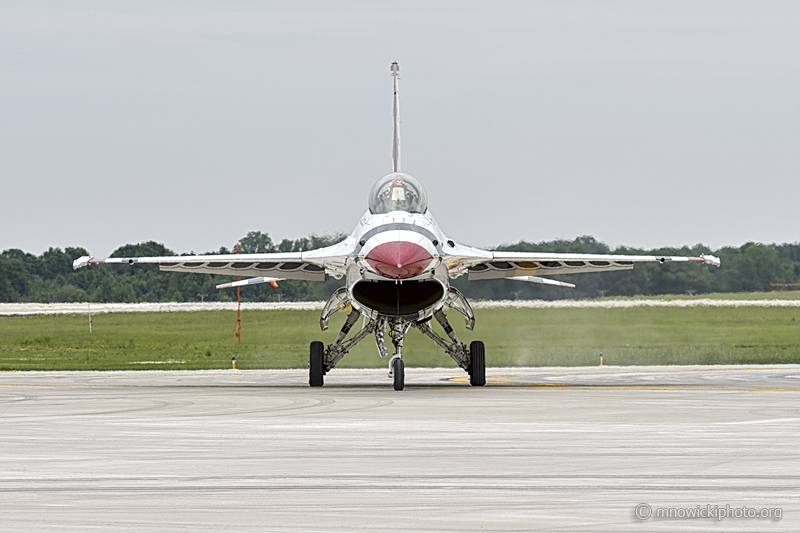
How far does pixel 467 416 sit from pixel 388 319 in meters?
6.33

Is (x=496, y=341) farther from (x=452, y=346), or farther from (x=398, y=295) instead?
(x=398, y=295)

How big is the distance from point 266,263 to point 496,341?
13.1m

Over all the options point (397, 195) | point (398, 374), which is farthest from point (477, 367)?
point (397, 195)

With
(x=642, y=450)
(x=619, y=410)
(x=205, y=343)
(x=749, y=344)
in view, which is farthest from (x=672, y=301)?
(x=642, y=450)

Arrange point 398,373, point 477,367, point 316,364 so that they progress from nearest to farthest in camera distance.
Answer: point 398,373, point 316,364, point 477,367

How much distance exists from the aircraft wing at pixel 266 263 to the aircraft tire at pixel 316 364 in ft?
4.80

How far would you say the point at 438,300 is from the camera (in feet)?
59.9

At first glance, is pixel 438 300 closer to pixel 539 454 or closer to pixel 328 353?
pixel 328 353

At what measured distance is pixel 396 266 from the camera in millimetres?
16531

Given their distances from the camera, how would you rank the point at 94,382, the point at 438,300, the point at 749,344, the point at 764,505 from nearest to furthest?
1. the point at 764,505
2. the point at 438,300
3. the point at 94,382
4. the point at 749,344

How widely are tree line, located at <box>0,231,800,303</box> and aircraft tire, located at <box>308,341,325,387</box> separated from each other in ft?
11.4

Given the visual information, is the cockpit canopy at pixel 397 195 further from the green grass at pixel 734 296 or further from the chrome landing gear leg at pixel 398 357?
the green grass at pixel 734 296

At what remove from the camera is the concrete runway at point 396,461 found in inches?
262

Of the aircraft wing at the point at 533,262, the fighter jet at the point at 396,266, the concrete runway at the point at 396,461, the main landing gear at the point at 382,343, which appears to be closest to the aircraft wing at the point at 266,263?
the fighter jet at the point at 396,266
